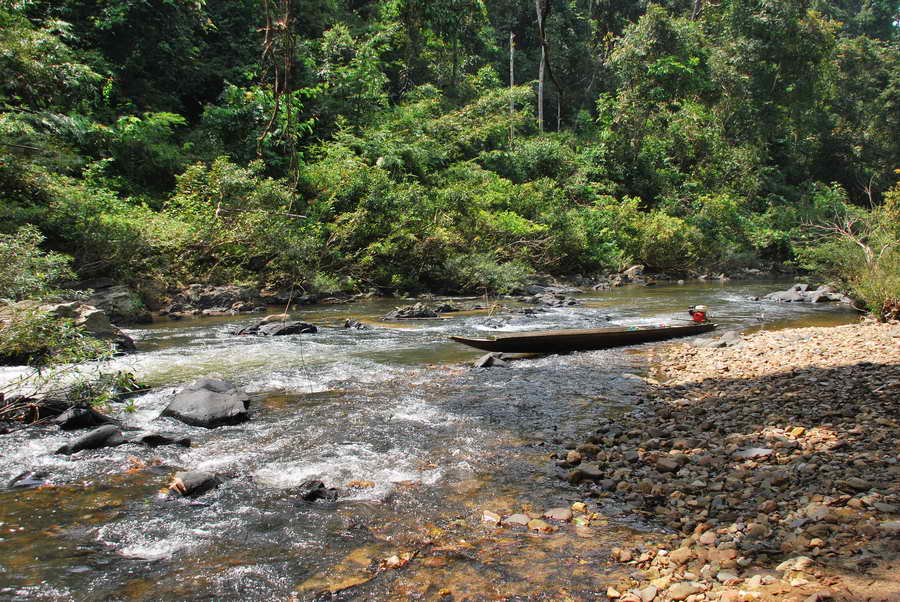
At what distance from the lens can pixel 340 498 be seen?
3.98m

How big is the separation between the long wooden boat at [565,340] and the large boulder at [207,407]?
398cm

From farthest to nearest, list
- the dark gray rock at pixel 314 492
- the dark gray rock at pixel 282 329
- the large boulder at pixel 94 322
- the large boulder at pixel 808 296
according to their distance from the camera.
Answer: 1. the large boulder at pixel 808 296
2. the dark gray rock at pixel 282 329
3. the large boulder at pixel 94 322
4. the dark gray rock at pixel 314 492

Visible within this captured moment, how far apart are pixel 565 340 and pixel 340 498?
568cm

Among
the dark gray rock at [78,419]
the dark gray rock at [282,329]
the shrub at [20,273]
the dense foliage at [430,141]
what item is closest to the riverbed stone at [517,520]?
the dense foliage at [430,141]

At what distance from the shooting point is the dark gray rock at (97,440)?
4.76 meters

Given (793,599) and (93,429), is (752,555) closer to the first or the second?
(793,599)

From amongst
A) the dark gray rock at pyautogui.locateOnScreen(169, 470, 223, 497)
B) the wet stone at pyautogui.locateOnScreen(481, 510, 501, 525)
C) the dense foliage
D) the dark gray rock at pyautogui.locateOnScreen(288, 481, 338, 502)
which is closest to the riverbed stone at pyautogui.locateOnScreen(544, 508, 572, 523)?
the wet stone at pyautogui.locateOnScreen(481, 510, 501, 525)

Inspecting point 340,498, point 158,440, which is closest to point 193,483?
point 340,498

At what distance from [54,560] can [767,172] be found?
37.1 meters

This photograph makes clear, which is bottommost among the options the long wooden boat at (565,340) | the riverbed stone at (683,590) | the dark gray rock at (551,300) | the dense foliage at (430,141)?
the riverbed stone at (683,590)

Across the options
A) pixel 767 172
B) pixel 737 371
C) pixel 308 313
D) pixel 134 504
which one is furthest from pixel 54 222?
pixel 767 172

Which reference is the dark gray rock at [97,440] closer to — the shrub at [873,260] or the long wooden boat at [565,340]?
the long wooden boat at [565,340]

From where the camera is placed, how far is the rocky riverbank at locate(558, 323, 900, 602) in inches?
104

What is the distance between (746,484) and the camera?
3.71m
